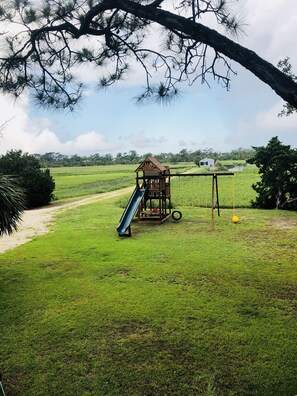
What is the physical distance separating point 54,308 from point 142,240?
13.2 ft

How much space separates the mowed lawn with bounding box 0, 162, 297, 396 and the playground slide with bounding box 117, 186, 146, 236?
1112 mm

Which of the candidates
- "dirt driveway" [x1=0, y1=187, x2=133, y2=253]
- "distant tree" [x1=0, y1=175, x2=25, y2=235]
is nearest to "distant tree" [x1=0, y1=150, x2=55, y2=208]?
"dirt driveway" [x1=0, y1=187, x2=133, y2=253]

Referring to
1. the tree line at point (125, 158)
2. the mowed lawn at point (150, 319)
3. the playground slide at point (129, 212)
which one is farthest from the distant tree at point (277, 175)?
the tree line at point (125, 158)

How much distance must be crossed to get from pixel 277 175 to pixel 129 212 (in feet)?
20.7

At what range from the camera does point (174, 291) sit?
4605mm

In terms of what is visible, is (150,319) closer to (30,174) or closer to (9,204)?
(9,204)

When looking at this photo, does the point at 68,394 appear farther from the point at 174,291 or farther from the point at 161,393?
the point at 174,291

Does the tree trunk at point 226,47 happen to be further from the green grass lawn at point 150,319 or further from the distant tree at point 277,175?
the distant tree at point 277,175

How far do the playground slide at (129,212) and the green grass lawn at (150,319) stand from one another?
3.81 feet

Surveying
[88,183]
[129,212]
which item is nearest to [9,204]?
[129,212]

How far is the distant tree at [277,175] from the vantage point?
12.2m

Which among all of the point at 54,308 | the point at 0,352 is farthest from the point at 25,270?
the point at 0,352

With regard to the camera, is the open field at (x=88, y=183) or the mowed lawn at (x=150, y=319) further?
the open field at (x=88, y=183)

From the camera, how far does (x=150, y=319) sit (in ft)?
12.4
